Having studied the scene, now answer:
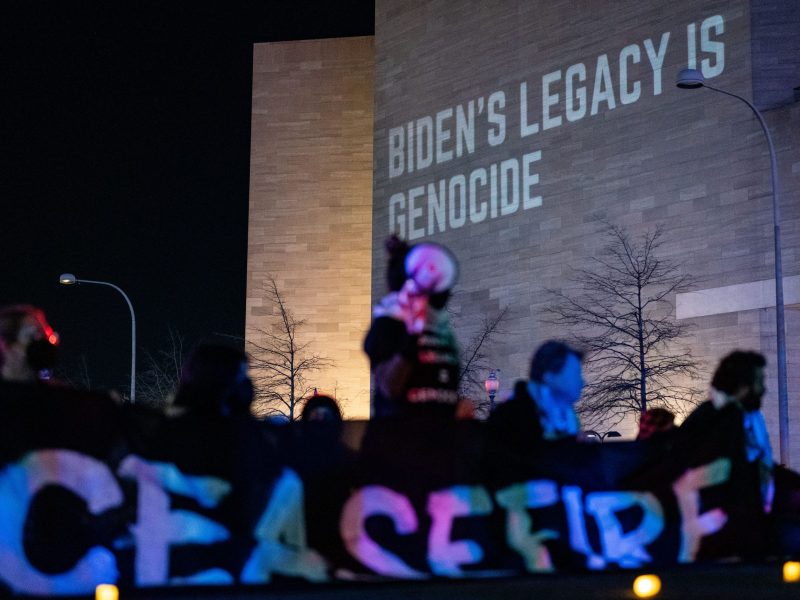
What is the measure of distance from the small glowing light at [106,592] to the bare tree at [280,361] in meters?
39.3

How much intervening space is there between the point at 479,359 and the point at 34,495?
3289cm

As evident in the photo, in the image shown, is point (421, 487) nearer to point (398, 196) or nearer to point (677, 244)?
point (677, 244)

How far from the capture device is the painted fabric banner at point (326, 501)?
6.09 metres

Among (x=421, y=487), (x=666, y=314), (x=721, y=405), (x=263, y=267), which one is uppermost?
(x=263, y=267)

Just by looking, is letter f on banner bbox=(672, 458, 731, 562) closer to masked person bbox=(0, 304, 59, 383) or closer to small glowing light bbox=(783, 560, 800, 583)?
small glowing light bbox=(783, 560, 800, 583)

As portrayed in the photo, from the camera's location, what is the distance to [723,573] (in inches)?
324

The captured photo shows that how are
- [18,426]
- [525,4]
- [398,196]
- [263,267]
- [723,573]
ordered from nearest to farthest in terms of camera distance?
[18,426] < [723,573] < [525,4] < [398,196] < [263,267]

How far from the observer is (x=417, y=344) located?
762 centimetres

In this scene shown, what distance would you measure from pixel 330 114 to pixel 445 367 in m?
44.1

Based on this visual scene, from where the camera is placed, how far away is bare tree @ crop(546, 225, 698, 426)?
1254 inches

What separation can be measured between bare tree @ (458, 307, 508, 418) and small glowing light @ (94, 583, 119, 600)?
32.2 metres

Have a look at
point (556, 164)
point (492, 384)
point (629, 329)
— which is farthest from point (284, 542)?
point (556, 164)

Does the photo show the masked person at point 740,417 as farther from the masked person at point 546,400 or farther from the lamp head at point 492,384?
the lamp head at point 492,384

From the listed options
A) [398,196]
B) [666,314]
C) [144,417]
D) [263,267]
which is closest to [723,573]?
[144,417]
